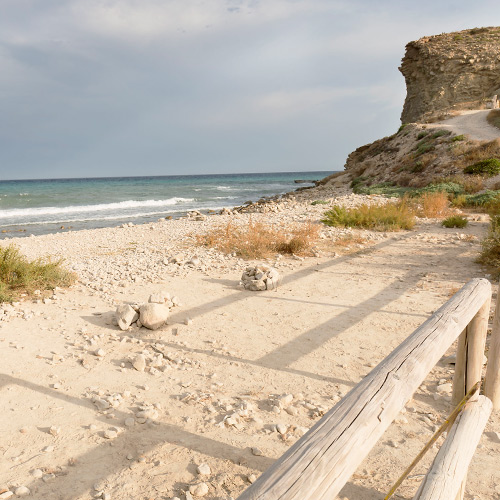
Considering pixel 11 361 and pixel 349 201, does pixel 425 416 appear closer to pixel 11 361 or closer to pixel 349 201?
pixel 11 361

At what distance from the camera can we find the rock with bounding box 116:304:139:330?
16.1 ft

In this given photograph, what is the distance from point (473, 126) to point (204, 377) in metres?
27.9

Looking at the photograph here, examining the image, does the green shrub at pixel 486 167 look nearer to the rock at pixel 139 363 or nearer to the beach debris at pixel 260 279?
the beach debris at pixel 260 279

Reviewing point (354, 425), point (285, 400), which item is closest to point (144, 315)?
point (285, 400)

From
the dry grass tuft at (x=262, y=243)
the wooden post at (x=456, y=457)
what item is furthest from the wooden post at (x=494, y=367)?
the dry grass tuft at (x=262, y=243)

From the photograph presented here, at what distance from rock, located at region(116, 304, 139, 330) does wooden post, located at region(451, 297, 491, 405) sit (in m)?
3.62

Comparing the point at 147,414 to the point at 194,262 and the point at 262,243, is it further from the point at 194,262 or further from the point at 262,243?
the point at 262,243

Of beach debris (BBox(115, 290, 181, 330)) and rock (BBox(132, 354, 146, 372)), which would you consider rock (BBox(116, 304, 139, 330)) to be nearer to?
beach debris (BBox(115, 290, 181, 330))

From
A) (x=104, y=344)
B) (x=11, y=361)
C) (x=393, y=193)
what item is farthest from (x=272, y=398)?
(x=393, y=193)

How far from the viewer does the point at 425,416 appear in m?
3.19

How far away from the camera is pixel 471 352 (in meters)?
3.06

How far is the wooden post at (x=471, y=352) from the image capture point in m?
2.99

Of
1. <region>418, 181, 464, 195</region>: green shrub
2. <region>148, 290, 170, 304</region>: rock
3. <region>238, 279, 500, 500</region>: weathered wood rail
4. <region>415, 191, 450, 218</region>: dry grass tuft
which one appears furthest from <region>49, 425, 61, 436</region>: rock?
<region>418, 181, 464, 195</region>: green shrub

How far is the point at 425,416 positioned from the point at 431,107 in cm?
4506
